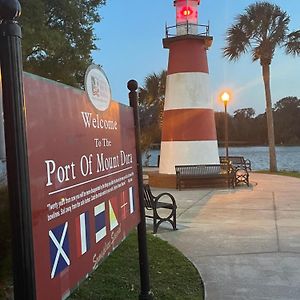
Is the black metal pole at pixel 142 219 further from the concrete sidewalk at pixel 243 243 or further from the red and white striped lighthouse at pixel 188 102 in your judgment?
the red and white striped lighthouse at pixel 188 102

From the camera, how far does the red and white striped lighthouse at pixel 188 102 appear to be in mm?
17531

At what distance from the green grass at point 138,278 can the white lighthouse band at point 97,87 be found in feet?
7.20

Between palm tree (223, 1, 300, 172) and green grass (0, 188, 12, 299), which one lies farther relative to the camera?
palm tree (223, 1, 300, 172)

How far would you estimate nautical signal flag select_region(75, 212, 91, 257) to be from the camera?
2.71m

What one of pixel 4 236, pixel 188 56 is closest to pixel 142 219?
pixel 4 236

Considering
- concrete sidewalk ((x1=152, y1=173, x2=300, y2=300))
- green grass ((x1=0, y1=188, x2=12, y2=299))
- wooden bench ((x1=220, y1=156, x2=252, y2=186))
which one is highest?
green grass ((x1=0, y1=188, x2=12, y2=299))

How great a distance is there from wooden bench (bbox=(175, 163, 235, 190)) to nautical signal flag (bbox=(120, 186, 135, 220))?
12.2 m

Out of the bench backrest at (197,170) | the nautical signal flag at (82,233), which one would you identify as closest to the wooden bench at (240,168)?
the bench backrest at (197,170)

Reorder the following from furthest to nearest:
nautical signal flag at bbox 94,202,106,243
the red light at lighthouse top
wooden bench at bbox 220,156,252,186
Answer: the red light at lighthouse top, wooden bench at bbox 220,156,252,186, nautical signal flag at bbox 94,202,106,243

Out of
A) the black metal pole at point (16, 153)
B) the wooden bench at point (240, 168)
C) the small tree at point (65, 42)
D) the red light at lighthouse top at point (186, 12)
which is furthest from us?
the red light at lighthouse top at point (186, 12)

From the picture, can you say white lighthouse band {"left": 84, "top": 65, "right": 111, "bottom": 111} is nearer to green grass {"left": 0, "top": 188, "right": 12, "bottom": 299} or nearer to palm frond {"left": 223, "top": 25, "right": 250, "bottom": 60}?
green grass {"left": 0, "top": 188, "right": 12, "bottom": 299}

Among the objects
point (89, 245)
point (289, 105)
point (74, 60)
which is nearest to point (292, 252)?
point (89, 245)

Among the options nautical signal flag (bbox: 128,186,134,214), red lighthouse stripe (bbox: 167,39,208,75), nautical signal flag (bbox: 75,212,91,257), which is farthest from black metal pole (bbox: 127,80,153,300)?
red lighthouse stripe (bbox: 167,39,208,75)

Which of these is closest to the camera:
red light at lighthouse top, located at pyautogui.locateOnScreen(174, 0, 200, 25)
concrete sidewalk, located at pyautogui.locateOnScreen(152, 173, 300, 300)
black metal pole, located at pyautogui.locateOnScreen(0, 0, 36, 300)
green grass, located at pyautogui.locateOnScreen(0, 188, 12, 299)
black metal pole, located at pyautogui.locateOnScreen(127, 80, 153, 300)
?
black metal pole, located at pyautogui.locateOnScreen(0, 0, 36, 300)
